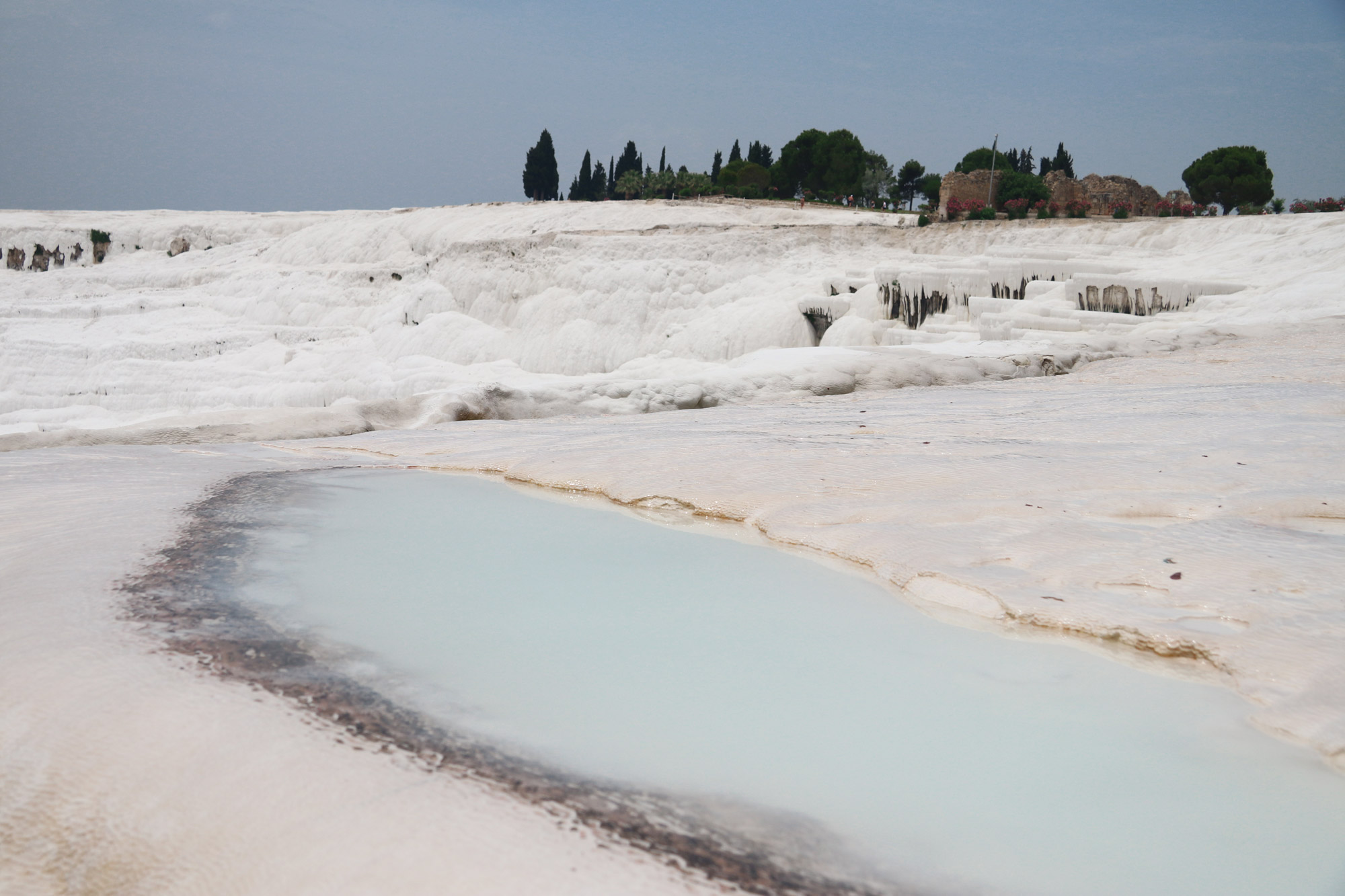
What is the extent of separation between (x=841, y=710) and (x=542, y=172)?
4429 cm

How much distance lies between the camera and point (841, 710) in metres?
2.06

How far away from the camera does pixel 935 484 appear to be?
360 cm

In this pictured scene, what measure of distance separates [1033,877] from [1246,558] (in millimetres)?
1602

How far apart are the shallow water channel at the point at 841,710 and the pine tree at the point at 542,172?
4295 cm

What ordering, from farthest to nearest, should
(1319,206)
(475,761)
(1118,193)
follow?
(1118,193), (1319,206), (475,761)

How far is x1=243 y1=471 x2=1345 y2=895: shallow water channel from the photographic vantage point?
5.22 ft

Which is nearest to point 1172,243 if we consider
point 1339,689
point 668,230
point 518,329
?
point 668,230

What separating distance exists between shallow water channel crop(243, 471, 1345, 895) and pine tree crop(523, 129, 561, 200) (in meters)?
42.9

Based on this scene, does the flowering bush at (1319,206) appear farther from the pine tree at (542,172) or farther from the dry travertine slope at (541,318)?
the pine tree at (542,172)

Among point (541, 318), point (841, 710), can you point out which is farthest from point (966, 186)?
point (841, 710)

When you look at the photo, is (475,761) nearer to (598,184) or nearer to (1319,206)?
(1319,206)

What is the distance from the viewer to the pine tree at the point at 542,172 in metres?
43.8

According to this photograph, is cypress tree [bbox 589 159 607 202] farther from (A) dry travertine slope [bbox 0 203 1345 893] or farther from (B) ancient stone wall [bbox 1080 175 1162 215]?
(A) dry travertine slope [bbox 0 203 1345 893]

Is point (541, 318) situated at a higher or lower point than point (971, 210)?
lower
